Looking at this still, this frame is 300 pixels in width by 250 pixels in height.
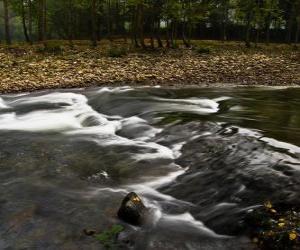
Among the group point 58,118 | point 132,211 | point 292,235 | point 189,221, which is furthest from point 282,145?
point 58,118

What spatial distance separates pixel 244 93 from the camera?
17641 millimetres

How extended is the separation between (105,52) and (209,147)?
2227 cm

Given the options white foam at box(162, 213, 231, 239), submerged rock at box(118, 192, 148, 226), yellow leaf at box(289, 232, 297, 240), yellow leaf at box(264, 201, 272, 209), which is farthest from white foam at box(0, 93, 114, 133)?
yellow leaf at box(289, 232, 297, 240)

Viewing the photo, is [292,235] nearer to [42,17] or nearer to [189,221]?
[189,221]

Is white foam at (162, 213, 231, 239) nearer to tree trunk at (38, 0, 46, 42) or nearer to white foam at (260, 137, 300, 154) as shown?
white foam at (260, 137, 300, 154)

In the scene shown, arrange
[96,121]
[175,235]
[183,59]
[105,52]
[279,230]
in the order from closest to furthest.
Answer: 1. [279,230]
2. [175,235]
3. [96,121]
4. [183,59]
5. [105,52]

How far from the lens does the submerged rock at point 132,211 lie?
6.61 metres

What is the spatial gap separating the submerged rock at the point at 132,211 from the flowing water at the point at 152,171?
0.59ft

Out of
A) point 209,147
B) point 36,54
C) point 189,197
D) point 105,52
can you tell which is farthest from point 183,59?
point 189,197

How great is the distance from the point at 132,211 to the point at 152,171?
2248 mm

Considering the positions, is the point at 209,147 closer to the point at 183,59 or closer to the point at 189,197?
the point at 189,197

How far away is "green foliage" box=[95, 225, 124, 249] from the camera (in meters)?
6.03

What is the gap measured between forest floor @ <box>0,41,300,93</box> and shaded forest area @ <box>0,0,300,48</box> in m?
4.10

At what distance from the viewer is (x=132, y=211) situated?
6629 millimetres
